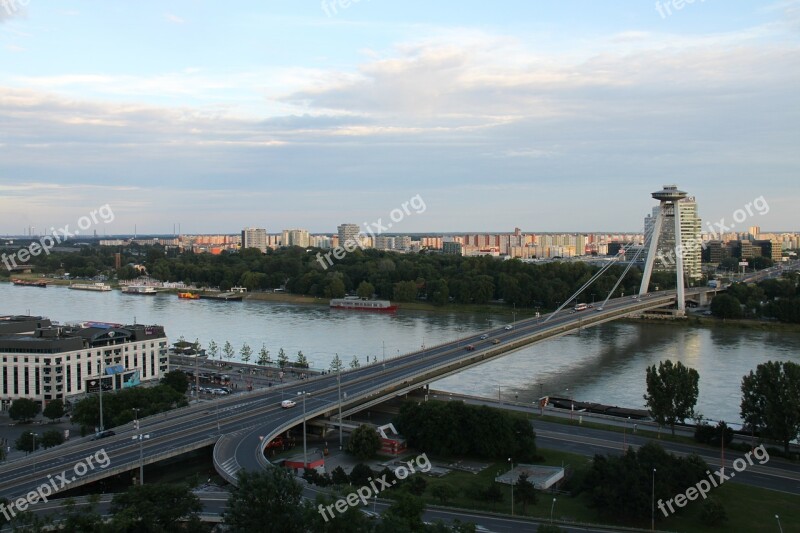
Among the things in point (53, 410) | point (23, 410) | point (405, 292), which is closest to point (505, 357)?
point (53, 410)

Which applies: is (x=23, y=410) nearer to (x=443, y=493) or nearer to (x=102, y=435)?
(x=102, y=435)

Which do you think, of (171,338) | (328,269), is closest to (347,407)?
(171,338)

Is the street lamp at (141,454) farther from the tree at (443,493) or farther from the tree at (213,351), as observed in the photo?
the tree at (213,351)

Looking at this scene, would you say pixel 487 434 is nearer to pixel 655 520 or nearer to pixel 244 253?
pixel 655 520

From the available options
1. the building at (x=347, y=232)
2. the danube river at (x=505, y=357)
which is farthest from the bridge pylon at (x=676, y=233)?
the building at (x=347, y=232)

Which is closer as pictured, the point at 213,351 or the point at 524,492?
the point at 524,492

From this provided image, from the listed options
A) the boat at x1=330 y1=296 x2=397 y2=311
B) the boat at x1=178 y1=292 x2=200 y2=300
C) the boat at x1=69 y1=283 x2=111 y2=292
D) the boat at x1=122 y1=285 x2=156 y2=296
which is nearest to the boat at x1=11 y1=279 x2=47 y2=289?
the boat at x1=69 y1=283 x2=111 y2=292
